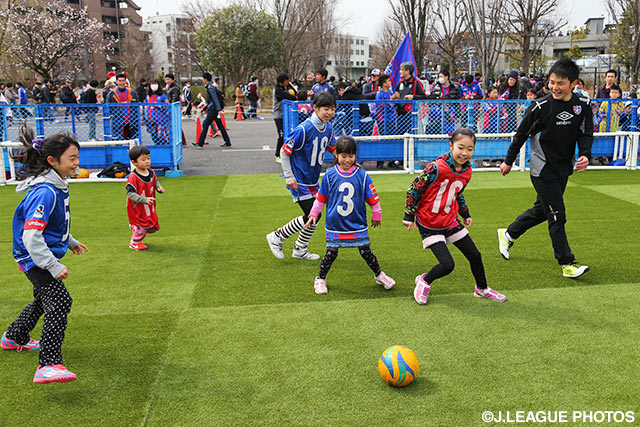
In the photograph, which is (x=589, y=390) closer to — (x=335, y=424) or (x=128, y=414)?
(x=335, y=424)

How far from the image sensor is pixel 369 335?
438cm

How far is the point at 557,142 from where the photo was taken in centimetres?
555

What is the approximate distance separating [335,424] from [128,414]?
3.84ft

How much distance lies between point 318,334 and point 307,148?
2276mm

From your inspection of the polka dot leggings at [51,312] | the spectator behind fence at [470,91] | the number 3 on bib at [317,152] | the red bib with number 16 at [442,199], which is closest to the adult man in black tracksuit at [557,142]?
the red bib with number 16 at [442,199]

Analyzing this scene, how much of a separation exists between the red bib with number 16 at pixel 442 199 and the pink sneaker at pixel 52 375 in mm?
2898

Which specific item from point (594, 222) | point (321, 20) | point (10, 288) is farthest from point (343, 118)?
point (321, 20)

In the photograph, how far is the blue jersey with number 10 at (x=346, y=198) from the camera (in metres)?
5.11

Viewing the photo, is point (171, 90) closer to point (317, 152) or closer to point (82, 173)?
point (82, 173)

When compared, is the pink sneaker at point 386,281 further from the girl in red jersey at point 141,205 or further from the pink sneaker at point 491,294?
the girl in red jersey at point 141,205

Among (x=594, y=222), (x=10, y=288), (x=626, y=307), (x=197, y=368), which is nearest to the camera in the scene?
(x=197, y=368)

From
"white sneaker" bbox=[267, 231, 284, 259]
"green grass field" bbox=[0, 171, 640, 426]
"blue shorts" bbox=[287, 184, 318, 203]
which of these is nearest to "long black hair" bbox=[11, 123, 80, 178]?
"green grass field" bbox=[0, 171, 640, 426]

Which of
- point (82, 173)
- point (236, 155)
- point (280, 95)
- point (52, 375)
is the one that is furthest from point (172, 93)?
point (52, 375)

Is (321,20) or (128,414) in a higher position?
(321,20)
